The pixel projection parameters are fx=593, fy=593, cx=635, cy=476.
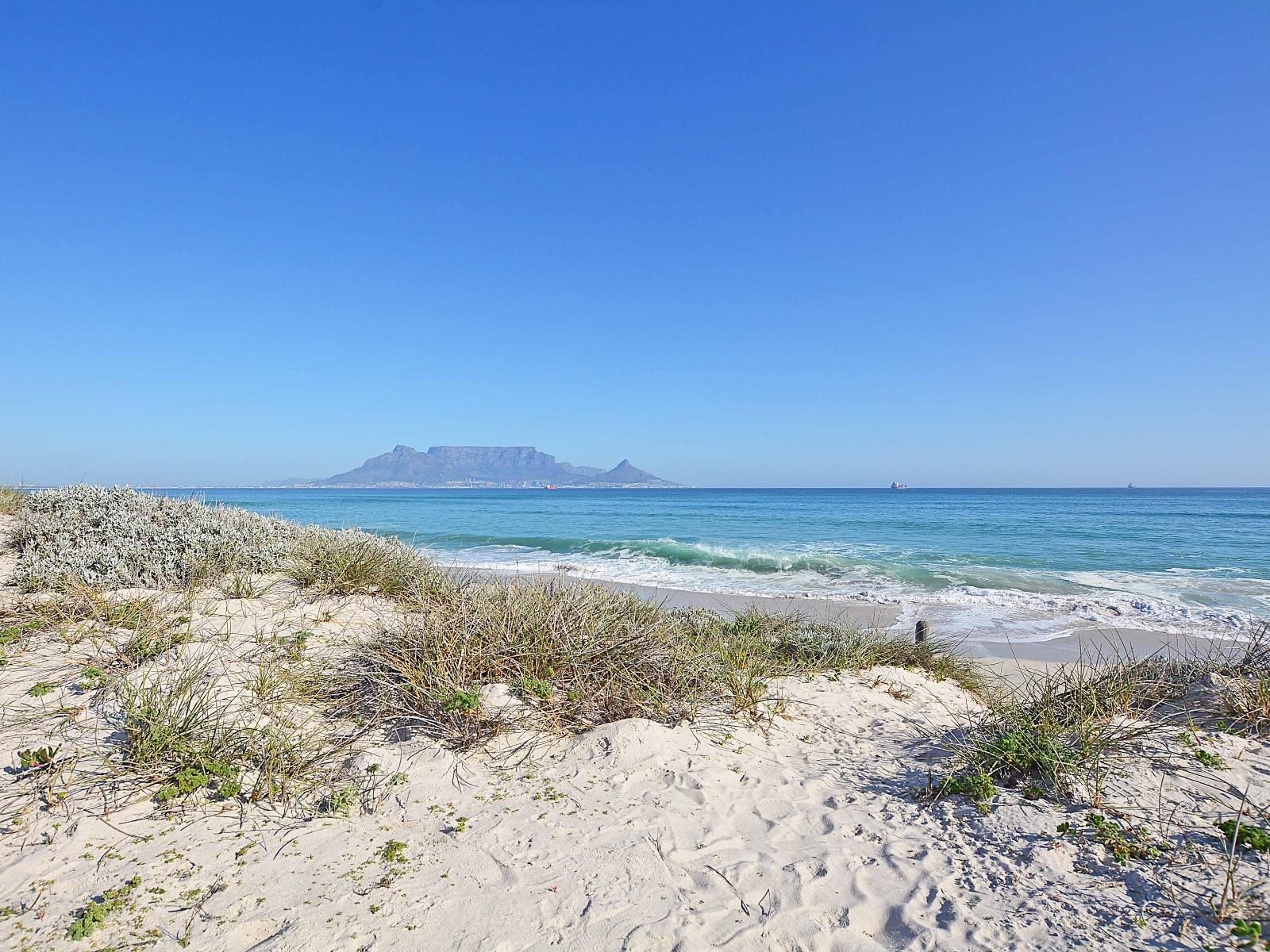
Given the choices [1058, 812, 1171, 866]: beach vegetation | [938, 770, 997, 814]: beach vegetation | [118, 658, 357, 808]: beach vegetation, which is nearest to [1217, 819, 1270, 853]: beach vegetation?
[1058, 812, 1171, 866]: beach vegetation

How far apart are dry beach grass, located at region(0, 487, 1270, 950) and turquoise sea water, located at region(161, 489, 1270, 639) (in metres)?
3.63

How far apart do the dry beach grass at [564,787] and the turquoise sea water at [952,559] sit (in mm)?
3629

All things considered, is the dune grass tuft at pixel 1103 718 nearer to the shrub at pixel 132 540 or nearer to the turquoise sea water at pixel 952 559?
the turquoise sea water at pixel 952 559

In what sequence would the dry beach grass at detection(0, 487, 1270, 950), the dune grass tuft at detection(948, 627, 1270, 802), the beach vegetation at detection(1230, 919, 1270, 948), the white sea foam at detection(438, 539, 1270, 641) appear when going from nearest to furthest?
the beach vegetation at detection(1230, 919, 1270, 948) → the dry beach grass at detection(0, 487, 1270, 950) → the dune grass tuft at detection(948, 627, 1270, 802) → the white sea foam at detection(438, 539, 1270, 641)

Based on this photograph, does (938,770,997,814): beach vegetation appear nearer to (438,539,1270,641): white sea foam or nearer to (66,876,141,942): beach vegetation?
(66,876,141,942): beach vegetation

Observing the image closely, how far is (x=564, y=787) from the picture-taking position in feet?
13.0

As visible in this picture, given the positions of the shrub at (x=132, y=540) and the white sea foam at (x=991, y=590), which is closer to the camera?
the shrub at (x=132, y=540)

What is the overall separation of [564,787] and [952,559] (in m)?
21.8

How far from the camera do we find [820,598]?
14648mm

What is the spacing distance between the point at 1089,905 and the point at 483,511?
51.6 m

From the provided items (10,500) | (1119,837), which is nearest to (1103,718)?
(1119,837)

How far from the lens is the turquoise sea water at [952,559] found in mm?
13242

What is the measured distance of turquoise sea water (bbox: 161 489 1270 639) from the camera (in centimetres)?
1324

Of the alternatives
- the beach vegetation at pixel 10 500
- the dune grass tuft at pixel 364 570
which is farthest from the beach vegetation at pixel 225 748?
the beach vegetation at pixel 10 500
